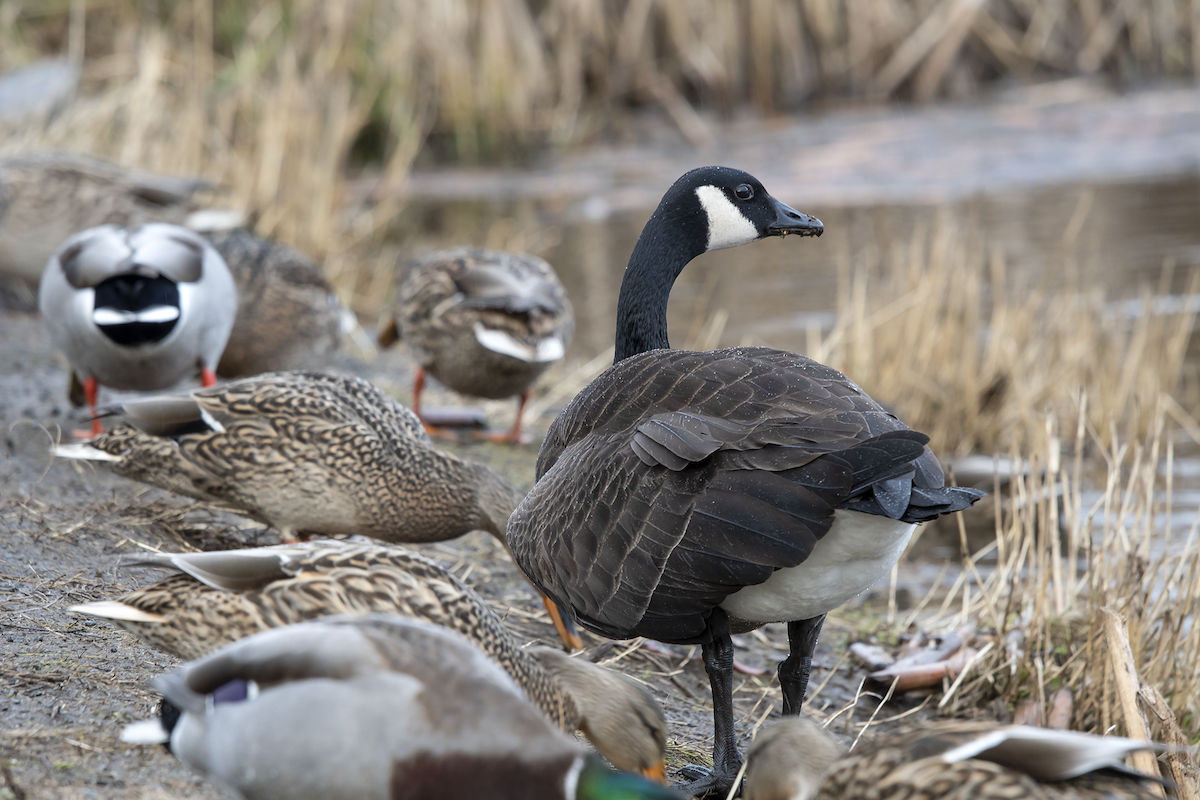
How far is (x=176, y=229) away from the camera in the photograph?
19.5ft

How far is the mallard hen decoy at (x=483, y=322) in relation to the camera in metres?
6.15

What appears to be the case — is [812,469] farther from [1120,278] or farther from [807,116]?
[807,116]

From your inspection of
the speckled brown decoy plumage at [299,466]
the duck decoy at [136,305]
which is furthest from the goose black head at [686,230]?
the duck decoy at [136,305]

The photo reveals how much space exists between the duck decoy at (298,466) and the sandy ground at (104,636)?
26 cm

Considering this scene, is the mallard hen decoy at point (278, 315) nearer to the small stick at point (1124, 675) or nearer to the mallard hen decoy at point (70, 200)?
the mallard hen decoy at point (70, 200)

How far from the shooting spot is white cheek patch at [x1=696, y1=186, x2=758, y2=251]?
4.82 m

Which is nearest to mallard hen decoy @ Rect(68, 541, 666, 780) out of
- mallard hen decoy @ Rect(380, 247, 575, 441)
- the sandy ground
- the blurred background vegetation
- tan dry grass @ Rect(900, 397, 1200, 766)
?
the sandy ground

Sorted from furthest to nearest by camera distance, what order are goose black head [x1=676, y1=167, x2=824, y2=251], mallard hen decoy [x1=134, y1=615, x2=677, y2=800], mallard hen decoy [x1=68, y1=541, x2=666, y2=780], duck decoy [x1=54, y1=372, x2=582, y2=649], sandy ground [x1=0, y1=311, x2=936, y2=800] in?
goose black head [x1=676, y1=167, x2=824, y2=251] < duck decoy [x1=54, y1=372, x2=582, y2=649] < mallard hen decoy [x1=68, y1=541, x2=666, y2=780] < sandy ground [x1=0, y1=311, x2=936, y2=800] < mallard hen decoy [x1=134, y1=615, x2=677, y2=800]

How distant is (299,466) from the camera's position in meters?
4.57

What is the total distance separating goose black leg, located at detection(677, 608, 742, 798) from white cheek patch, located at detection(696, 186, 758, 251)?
1750 millimetres

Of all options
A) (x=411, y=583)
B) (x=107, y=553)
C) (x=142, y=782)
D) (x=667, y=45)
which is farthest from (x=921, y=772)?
(x=667, y=45)

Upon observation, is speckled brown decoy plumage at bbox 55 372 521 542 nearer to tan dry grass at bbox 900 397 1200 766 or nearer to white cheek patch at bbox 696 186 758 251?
white cheek patch at bbox 696 186 758 251

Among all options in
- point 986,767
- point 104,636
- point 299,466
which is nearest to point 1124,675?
point 986,767

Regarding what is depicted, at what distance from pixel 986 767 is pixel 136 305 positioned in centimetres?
407
